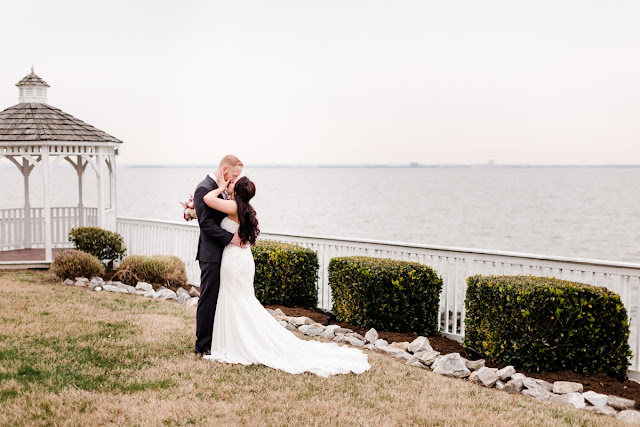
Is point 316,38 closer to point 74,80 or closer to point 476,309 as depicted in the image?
point 74,80

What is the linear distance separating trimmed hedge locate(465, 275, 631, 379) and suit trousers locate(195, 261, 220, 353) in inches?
140

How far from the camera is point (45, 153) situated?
14820 mm

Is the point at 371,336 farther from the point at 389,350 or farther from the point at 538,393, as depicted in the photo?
the point at 538,393

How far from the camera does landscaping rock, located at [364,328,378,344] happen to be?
8844mm

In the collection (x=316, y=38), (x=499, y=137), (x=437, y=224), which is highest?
(x=316, y=38)

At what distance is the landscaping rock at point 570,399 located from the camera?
21.5ft

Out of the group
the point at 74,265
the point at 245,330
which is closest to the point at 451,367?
the point at 245,330

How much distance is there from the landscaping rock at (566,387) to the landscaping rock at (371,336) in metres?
2.62

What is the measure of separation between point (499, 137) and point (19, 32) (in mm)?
59590

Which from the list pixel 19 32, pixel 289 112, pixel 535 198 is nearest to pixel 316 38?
pixel 289 112

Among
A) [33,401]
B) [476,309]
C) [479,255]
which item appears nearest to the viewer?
[33,401]

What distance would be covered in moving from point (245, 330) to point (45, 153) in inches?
388

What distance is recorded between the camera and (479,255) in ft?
30.9

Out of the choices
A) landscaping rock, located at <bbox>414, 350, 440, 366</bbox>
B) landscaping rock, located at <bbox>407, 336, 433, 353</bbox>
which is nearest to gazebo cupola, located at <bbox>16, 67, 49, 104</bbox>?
landscaping rock, located at <bbox>407, 336, 433, 353</bbox>
